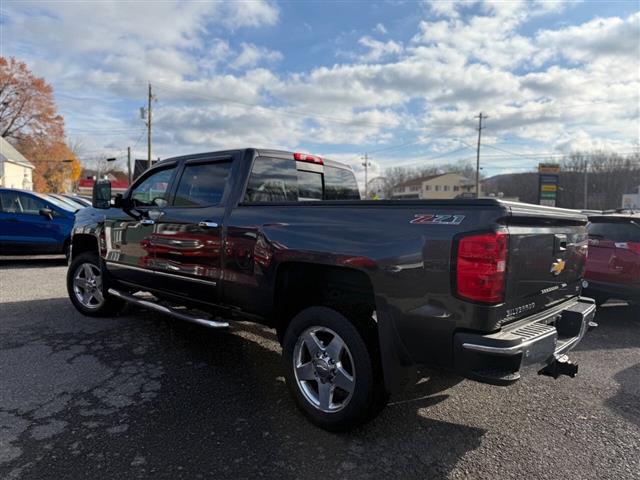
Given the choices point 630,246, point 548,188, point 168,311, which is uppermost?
point 548,188

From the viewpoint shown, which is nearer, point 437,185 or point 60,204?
point 60,204

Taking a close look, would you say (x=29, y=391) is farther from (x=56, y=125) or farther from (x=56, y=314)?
(x=56, y=125)

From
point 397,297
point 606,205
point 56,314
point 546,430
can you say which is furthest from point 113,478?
point 606,205

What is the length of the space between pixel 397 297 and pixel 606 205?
88.9m

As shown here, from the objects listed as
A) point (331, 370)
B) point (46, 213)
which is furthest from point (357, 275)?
point (46, 213)

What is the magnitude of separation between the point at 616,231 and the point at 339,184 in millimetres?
3933

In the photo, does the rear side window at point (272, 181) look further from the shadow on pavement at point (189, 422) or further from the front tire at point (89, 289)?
the front tire at point (89, 289)

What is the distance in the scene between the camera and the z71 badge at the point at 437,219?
8.42ft

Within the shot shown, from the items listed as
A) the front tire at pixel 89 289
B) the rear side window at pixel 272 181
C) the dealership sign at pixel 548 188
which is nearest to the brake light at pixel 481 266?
the rear side window at pixel 272 181

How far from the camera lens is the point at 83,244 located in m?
6.07

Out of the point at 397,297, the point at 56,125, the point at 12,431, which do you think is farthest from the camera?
the point at 56,125

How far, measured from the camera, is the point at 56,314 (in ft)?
19.6

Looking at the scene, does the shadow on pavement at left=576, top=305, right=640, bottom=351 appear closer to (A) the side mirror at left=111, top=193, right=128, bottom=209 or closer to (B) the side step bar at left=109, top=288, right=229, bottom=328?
(B) the side step bar at left=109, top=288, right=229, bottom=328

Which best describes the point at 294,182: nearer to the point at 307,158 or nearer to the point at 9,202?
the point at 307,158
